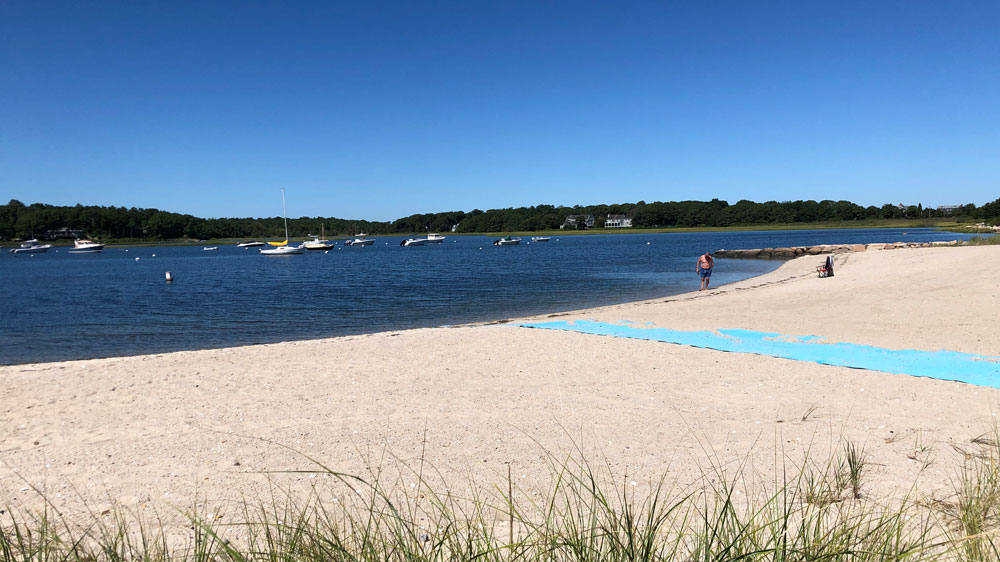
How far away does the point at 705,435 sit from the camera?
5340mm

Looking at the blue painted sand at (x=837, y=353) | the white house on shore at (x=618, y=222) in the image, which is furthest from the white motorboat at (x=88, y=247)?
the white house on shore at (x=618, y=222)

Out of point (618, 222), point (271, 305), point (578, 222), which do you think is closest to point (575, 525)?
point (271, 305)

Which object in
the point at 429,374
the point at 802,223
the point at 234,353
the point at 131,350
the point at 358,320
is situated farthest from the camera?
the point at 802,223

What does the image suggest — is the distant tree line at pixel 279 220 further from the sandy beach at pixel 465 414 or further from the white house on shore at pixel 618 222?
the sandy beach at pixel 465 414

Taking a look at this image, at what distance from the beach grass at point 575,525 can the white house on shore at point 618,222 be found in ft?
611

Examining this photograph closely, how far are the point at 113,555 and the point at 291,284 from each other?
3311cm

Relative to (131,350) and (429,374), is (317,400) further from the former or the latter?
(131,350)

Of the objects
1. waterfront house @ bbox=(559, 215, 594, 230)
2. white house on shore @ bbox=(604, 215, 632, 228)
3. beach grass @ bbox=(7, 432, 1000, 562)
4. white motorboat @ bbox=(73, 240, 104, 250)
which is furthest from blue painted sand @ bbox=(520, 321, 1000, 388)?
waterfront house @ bbox=(559, 215, 594, 230)

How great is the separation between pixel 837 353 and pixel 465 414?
6237 mm

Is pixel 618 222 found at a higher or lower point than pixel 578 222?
lower

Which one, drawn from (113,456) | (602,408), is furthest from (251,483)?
(602,408)

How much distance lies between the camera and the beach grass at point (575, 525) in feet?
7.17

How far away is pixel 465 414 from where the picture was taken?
6.26 meters

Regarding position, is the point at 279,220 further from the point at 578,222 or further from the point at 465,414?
the point at 465,414
